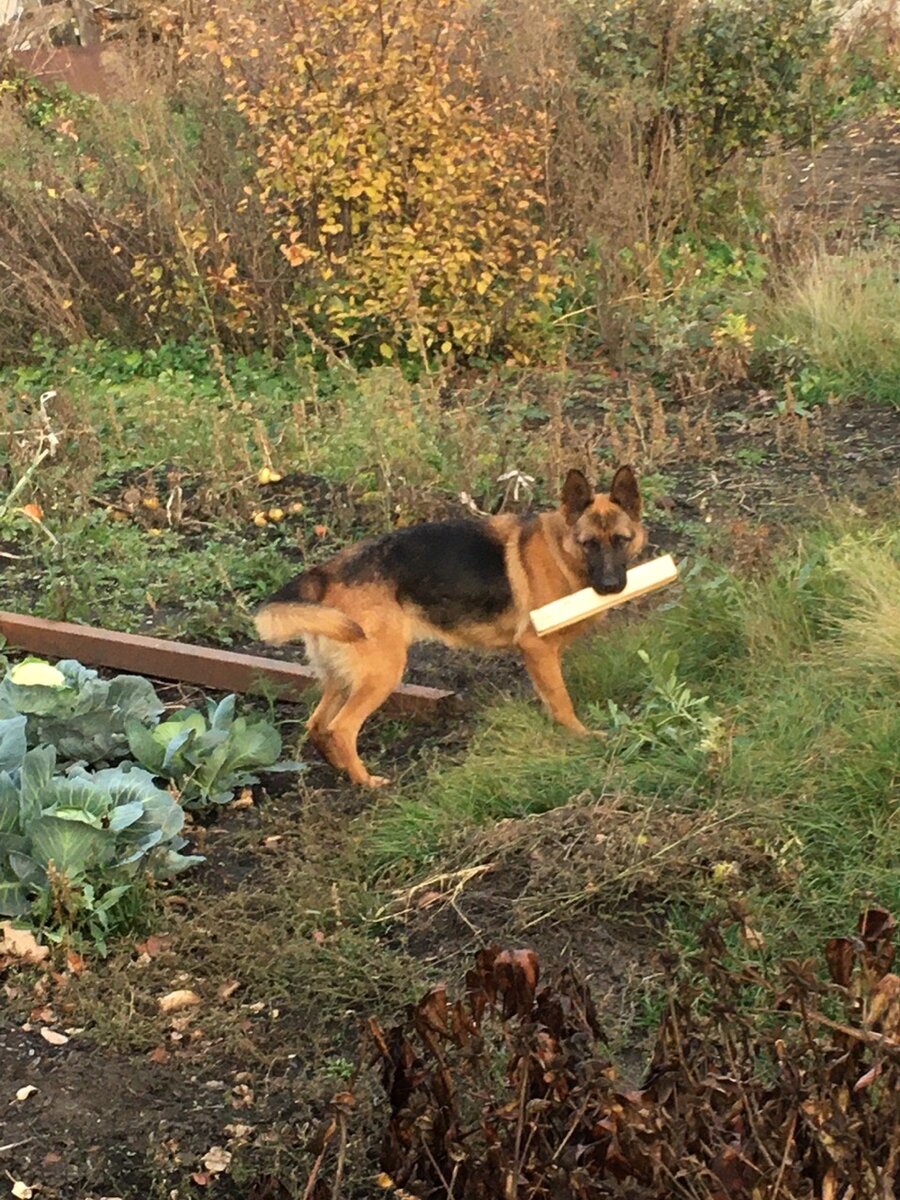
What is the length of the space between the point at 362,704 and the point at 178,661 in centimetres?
92

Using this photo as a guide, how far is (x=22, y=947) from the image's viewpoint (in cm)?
379

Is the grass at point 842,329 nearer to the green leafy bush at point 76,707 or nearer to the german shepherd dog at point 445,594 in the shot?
the german shepherd dog at point 445,594

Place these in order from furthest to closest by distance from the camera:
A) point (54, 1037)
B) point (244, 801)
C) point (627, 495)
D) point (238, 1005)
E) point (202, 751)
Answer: point (627, 495), point (244, 801), point (202, 751), point (238, 1005), point (54, 1037)

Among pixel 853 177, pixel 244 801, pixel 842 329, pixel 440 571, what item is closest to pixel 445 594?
pixel 440 571

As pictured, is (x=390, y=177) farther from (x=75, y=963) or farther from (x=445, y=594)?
(x=75, y=963)

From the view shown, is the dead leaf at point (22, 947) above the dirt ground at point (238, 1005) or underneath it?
above

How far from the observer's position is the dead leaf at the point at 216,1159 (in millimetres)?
3023

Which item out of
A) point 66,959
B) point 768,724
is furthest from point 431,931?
point 768,724

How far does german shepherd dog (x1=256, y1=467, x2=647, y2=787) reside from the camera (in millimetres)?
4918

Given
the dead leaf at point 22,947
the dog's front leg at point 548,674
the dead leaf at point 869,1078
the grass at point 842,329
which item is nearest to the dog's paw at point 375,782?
the dog's front leg at point 548,674

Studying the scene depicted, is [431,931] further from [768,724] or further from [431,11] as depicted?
[431,11]

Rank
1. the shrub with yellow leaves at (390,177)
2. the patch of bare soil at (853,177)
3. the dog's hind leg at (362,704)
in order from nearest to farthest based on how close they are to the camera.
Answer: the dog's hind leg at (362,704) < the shrub with yellow leaves at (390,177) < the patch of bare soil at (853,177)

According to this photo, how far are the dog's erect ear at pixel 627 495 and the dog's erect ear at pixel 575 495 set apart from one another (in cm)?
9

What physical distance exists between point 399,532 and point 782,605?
54.3 inches
